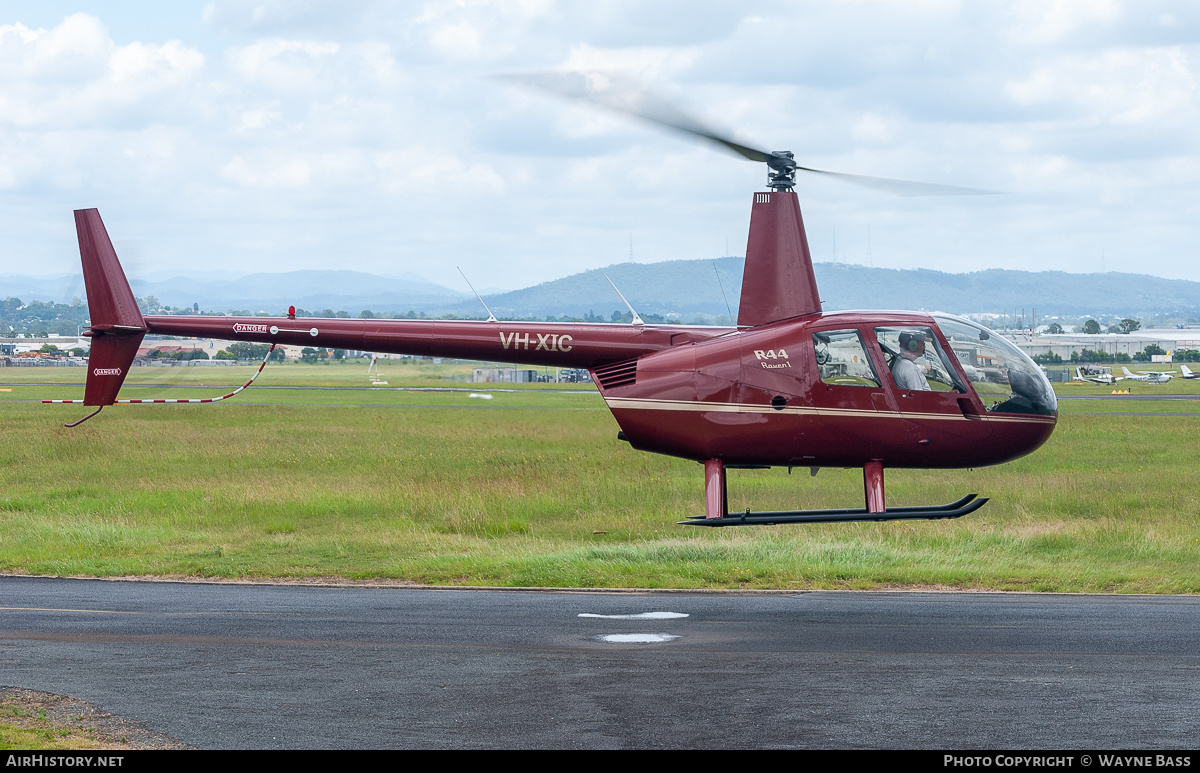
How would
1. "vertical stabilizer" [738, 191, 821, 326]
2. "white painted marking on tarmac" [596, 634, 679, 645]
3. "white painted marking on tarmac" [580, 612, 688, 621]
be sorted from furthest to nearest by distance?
1. "vertical stabilizer" [738, 191, 821, 326]
2. "white painted marking on tarmac" [580, 612, 688, 621]
3. "white painted marking on tarmac" [596, 634, 679, 645]

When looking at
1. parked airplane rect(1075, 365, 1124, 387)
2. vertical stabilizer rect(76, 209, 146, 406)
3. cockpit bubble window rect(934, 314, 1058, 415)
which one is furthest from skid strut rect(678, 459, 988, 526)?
parked airplane rect(1075, 365, 1124, 387)

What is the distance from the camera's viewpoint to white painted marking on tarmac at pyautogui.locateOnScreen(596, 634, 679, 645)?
1276 centimetres

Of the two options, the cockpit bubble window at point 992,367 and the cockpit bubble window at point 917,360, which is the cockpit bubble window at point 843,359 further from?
the cockpit bubble window at point 992,367

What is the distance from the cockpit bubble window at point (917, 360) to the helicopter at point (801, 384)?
0.6 inches

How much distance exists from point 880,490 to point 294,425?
3976cm

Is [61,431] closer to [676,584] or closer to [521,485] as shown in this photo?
[521,485]

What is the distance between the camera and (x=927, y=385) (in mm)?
13844

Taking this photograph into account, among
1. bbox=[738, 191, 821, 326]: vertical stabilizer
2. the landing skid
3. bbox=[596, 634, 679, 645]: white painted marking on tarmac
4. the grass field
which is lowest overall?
the grass field

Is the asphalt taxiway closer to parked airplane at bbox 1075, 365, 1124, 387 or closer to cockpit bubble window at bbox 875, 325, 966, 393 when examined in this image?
cockpit bubble window at bbox 875, 325, 966, 393

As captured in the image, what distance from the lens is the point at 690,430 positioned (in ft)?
47.2

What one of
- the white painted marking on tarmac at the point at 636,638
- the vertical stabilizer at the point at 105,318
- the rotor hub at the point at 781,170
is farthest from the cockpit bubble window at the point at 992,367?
the vertical stabilizer at the point at 105,318

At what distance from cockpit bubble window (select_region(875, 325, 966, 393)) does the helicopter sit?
15mm

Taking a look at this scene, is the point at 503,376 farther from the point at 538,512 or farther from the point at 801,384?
the point at 801,384

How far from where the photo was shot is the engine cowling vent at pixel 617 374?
14961 millimetres
